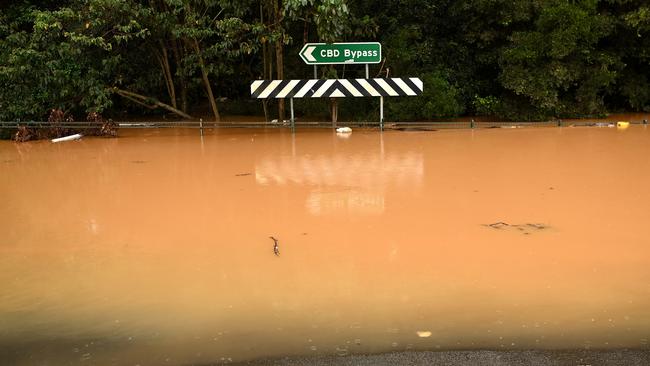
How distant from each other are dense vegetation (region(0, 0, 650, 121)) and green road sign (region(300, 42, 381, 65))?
0.22 meters

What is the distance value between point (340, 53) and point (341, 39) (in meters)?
1.26

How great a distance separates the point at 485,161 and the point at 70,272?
5.64 m

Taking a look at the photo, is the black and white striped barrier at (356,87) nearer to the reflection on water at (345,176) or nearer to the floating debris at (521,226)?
the reflection on water at (345,176)

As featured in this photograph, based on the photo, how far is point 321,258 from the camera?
15.6 ft

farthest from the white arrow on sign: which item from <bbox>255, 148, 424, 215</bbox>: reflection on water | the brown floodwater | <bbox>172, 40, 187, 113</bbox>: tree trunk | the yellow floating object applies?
the yellow floating object

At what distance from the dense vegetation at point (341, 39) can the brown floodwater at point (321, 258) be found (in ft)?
14.5

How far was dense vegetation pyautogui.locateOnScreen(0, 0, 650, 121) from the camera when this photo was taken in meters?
12.4

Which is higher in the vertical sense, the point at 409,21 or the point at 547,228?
the point at 409,21

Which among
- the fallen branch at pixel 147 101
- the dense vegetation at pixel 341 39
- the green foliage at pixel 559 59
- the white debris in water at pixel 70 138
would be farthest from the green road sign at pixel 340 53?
the white debris in water at pixel 70 138

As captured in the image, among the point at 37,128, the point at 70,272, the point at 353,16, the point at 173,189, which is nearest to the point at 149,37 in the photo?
the point at 37,128

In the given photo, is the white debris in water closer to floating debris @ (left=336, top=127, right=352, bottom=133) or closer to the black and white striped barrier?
the black and white striped barrier

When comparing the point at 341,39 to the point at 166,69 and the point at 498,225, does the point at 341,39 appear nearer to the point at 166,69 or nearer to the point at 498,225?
the point at 166,69

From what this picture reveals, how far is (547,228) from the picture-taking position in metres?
5.34

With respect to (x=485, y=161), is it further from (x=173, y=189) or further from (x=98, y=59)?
(x=98, y=59)
